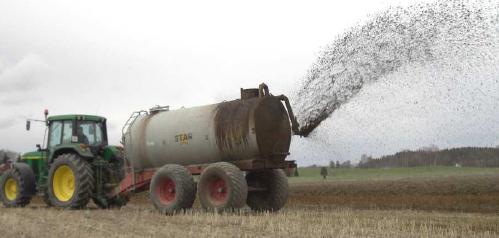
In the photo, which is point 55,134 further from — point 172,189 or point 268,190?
point 268,190

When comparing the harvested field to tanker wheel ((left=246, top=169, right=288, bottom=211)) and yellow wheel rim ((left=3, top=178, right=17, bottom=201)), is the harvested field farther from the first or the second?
yellow wheel rim ((left=3, top=178, right=17, bottom=201))

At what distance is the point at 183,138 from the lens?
13.0m

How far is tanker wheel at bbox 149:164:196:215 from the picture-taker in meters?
12.1

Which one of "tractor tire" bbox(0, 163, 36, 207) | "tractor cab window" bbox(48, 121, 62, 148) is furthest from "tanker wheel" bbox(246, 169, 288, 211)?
"tractor tire" bbox(0, 163, 36, 207)

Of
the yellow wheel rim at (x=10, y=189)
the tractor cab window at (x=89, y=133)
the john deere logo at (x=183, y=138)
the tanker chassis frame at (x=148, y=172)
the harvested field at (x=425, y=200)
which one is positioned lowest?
the harvested field at (x=425, y=200)

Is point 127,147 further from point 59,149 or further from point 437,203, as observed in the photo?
point 437,203

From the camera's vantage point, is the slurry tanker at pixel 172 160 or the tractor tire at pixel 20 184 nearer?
the slurry tanker at pixel 172 160

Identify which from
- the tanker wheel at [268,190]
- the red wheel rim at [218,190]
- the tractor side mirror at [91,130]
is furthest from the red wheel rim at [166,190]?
the tractor side mirror at [91,130]

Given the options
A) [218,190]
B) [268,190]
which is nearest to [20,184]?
[218,190]

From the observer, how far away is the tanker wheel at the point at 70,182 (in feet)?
44.2

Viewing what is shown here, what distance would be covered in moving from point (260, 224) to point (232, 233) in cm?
121

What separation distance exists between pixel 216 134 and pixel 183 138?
0.98m

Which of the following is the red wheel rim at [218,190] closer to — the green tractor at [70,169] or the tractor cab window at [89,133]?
the green tractor at [70,169]

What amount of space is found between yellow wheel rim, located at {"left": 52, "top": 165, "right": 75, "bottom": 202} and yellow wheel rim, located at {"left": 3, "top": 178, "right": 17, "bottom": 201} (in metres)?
1.99
